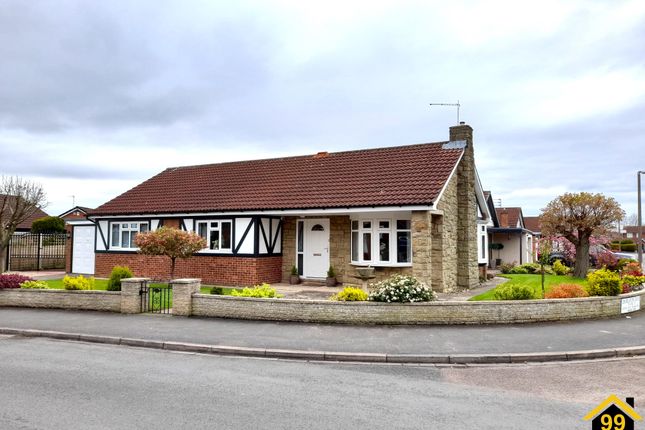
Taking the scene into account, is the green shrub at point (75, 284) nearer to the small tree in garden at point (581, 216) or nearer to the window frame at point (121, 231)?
the window frame at point (121, 231)

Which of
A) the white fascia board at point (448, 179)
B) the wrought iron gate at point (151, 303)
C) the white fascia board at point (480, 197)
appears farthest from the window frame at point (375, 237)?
the wrought iron gate at point (151, 303)

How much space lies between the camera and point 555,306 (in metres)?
11.2

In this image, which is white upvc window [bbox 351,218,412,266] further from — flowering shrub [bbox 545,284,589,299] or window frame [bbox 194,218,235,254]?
window frame [bbox 194,218,235,254]

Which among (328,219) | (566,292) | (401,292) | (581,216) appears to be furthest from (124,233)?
(581,216)

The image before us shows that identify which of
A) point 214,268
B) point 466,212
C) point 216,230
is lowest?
point 214,268

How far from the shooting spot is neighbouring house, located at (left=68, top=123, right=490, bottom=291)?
16016 mm

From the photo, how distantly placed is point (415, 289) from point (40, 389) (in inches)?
308

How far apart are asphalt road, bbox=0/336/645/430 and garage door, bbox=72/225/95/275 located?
1542cm

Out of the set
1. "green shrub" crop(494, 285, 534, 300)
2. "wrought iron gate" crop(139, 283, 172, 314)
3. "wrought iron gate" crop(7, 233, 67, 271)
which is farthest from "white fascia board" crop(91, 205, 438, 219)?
"wrought iron gate" crop(7, 233, 67, 271)

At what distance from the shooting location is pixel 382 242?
54.4 feet

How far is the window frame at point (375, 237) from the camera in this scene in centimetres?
1626

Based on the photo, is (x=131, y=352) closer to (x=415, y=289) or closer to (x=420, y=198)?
(x=415, y=289)

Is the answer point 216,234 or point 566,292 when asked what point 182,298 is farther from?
point 566,292

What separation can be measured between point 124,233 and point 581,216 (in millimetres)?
20091
